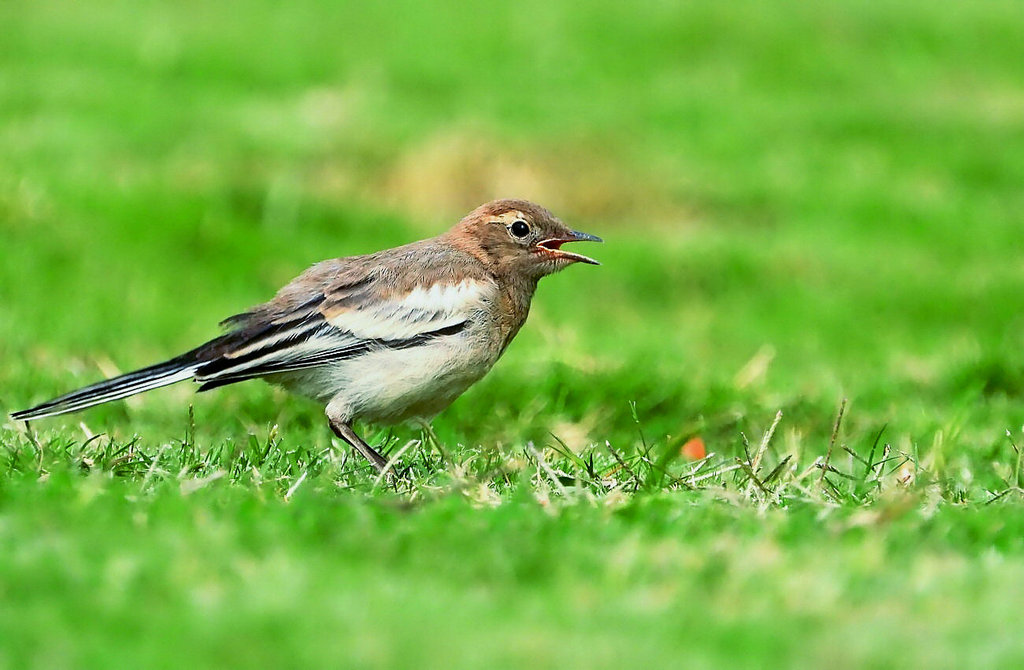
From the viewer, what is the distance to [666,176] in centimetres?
1517

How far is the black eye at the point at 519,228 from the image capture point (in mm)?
7125

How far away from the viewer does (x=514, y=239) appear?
23.3 feet

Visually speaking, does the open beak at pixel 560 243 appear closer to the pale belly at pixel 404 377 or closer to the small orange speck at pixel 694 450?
the pale belly at pixel 404 377

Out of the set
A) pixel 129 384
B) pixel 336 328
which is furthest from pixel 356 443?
pixel 129 384

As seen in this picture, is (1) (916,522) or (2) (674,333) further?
(2) (674,333)

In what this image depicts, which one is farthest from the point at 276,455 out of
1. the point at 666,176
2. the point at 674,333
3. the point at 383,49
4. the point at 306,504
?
the point at 383,49

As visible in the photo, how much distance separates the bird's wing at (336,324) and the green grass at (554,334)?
14.3 inches

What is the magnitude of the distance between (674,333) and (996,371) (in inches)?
126

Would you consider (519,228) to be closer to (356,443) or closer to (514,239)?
(514,239)

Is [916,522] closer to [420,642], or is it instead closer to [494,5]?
[420,642]

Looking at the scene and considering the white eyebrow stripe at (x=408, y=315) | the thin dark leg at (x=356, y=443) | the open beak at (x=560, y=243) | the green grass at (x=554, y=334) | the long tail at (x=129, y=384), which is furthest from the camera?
the open beak at (x=560, y=243)

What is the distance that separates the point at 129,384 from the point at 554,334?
14.9 ft

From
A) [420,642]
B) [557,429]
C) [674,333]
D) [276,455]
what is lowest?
[674,333]

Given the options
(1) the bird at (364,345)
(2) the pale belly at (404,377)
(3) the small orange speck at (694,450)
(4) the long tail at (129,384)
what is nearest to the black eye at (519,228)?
(1) the bird at (364,345)
